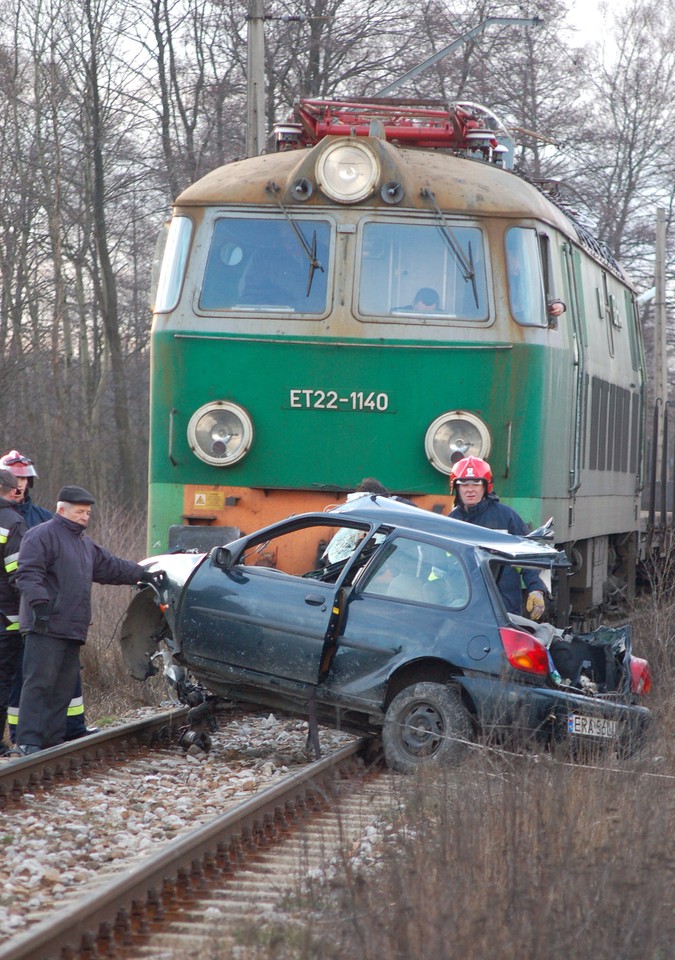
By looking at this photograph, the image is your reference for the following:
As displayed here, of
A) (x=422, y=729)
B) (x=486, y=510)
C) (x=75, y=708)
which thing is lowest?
(x=75, y=708)

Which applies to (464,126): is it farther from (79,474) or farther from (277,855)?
(79,474)

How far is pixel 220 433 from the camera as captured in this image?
9.96 metres

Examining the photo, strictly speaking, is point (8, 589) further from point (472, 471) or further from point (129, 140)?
point (129, 140)

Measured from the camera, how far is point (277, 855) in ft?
19.9

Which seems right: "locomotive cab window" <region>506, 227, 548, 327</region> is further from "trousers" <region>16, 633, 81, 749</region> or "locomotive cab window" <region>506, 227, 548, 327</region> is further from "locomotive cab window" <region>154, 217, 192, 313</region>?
"trousers" <region>16, 633, 81, 749</region>

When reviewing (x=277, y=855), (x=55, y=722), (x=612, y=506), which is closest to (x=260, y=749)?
(x=55, y=722)

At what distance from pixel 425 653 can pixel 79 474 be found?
2030cm

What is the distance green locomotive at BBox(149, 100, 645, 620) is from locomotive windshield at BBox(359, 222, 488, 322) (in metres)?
0.01

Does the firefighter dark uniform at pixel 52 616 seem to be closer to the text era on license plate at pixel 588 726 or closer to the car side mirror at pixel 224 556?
the car side mirror at pixel 224 556

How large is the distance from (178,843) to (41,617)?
2.84m

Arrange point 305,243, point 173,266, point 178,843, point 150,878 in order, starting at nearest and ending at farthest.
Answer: point 150,878
point 178,843
point 305,243
point 173,266

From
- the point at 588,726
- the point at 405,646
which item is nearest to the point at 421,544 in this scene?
the point at 405,646

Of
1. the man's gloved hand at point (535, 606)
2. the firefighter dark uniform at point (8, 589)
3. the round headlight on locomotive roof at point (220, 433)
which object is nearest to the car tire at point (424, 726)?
the man's gloved hand at point (535, 606)

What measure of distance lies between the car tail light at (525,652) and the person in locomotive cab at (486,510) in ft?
3.74
